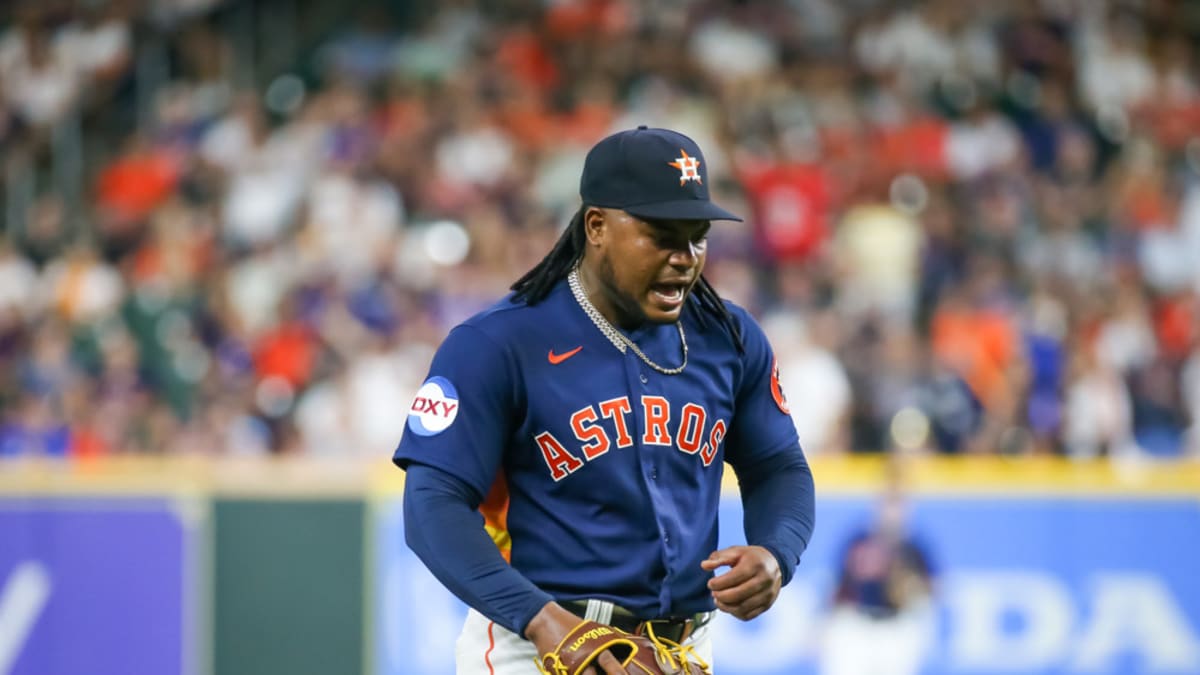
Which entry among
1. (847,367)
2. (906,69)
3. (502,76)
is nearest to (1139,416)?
(847,367)

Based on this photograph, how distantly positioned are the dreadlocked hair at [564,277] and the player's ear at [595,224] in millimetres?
122

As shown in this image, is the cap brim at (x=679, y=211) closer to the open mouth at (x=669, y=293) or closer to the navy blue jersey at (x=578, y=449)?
the open mouth at (x=669, y=293)

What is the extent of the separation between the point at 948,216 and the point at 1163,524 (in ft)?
12.4

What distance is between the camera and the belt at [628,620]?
369cm

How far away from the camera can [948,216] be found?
38.5ft

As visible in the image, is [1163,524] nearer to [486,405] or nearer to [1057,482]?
[1057,482]

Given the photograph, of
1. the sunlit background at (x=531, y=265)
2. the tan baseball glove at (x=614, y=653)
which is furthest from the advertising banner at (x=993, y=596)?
the tan baseball glove at (x=614, y=653)

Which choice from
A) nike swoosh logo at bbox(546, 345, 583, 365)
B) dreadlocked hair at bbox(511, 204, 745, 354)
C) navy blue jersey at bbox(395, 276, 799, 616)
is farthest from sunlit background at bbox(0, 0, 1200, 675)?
nike swoosh logo at bbox(546, 345, 583, 365)

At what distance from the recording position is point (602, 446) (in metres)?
3.72

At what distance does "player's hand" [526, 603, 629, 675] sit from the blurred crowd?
6.21m

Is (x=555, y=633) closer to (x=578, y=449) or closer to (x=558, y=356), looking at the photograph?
(x=578, y=449)

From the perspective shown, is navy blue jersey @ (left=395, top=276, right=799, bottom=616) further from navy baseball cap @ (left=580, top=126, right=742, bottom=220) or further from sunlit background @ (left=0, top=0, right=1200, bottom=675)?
sunlit background @ (left=0, top=0, right=1200, bottom=675)

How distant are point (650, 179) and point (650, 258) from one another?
17cm

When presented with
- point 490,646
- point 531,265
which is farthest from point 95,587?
point 490,646
